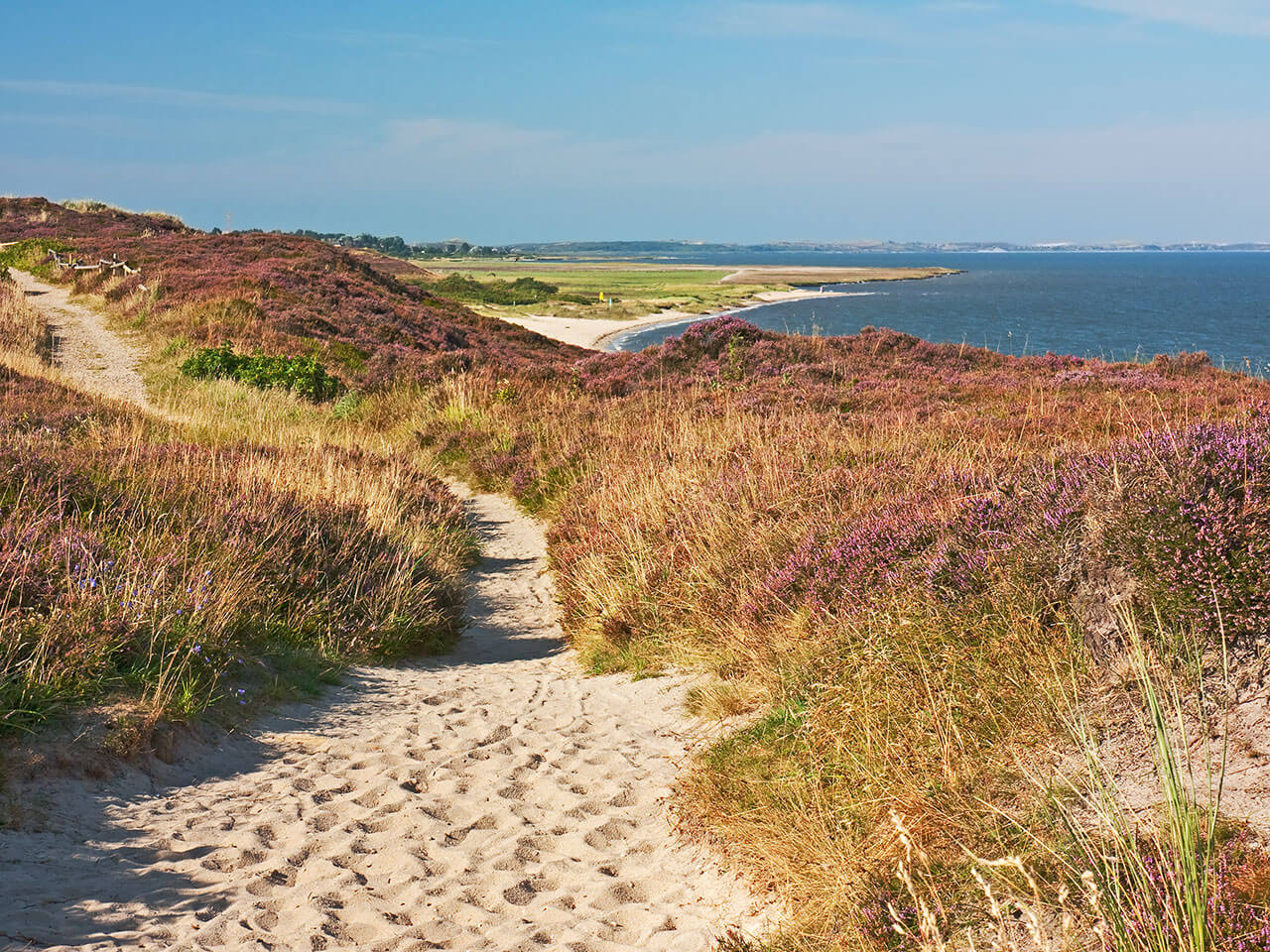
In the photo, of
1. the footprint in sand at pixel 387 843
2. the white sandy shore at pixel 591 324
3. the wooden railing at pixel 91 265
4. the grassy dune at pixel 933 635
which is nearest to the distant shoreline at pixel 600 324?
the white sandy shore at pixel 591 324

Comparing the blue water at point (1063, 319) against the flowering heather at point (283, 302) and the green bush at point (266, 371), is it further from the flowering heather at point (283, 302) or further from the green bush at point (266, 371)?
the green bush at point (266, 371)

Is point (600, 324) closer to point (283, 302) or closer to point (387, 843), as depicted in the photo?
point (283, 302)

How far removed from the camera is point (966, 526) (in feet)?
18.1

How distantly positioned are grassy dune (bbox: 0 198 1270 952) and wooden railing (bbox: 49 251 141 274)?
2326 cm

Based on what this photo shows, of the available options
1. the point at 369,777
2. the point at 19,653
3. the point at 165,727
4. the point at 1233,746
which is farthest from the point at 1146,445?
the point at 19,653

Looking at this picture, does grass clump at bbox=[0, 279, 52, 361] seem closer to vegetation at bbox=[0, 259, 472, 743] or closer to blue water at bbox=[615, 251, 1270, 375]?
vegetation at bbox=[0, 259, 472, 743]

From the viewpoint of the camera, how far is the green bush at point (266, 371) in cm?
1867

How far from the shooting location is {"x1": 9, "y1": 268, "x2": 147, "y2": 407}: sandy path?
18438 millimetres

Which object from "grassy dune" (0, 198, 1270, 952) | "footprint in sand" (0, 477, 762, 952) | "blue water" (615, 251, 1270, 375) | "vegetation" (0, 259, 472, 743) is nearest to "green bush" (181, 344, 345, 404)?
"grassy dune" (0, 198, 1270, 952)

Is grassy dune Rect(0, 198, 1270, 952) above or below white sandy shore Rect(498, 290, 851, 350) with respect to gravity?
below

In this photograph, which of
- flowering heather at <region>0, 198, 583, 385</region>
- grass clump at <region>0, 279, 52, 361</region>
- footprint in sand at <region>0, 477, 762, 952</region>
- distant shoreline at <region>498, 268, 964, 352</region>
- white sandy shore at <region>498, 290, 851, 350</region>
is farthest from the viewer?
white sandy shore at <region>498, 290, 851, 350</region>

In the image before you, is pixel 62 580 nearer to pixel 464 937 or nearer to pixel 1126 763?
pixel 464 937

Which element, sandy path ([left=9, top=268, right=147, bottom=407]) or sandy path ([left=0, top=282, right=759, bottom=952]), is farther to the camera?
sandy path ([left=9, top=268, right=147, bottom=407])

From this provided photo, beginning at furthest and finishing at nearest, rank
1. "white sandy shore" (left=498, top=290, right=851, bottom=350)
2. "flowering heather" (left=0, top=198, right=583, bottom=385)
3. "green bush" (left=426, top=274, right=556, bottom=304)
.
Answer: "green bush" (left=426, top=274, right=556, bottom=304) < "white sandy shore" (left=498, top=290, right=851, bottom=350) < "flowering heather" (left=0, top=198, right=583, bottom=385)
